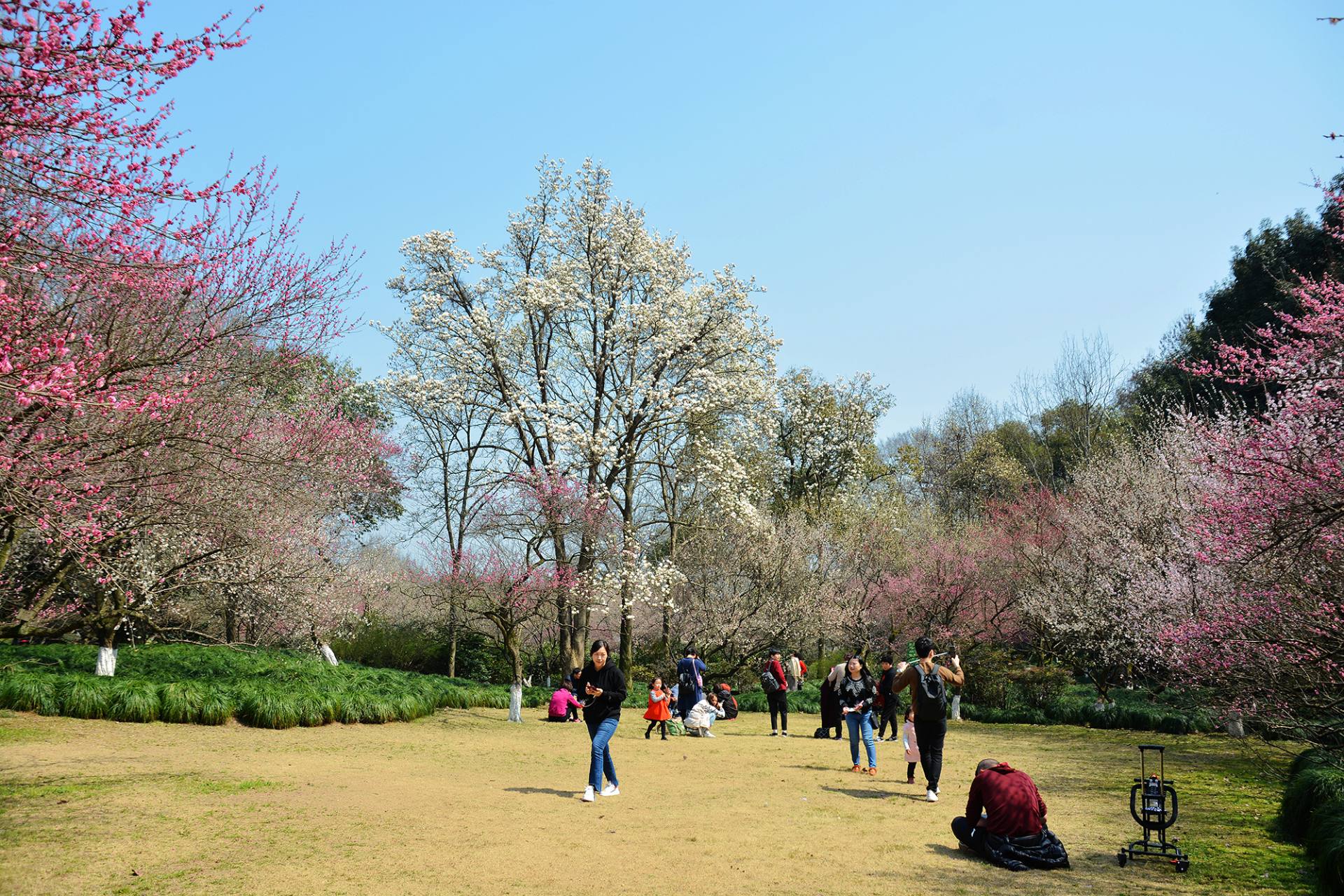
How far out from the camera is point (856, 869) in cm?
687

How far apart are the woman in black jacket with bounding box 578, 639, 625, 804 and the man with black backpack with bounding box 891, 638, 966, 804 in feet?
10.2

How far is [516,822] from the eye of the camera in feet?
27.1

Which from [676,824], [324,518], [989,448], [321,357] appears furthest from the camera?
[989,448]

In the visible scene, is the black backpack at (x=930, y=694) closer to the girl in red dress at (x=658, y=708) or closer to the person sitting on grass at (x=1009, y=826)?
the person sitting on grass at (x=1009, y=826)

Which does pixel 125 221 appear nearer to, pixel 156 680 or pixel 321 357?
pixel 321 357

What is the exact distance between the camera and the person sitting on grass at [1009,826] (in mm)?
7160

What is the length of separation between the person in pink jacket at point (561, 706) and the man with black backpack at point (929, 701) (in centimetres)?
1065

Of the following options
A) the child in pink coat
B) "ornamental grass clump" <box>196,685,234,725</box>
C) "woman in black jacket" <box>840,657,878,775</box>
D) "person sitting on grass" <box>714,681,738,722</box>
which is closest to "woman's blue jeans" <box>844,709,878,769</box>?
"woman in black jacket" <box>840,657,878,775</box>

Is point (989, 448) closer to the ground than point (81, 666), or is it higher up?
higher up

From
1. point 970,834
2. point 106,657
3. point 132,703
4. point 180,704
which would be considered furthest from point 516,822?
point 106,657

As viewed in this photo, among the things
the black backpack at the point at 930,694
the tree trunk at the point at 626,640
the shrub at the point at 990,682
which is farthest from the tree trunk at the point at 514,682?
the shrub at the point at 990,682

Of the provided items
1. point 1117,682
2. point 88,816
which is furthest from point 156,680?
point 1117,682

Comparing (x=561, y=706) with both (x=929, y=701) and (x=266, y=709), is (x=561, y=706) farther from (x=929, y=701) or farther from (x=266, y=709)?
(x=929, y=701)

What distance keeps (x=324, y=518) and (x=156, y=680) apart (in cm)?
954
